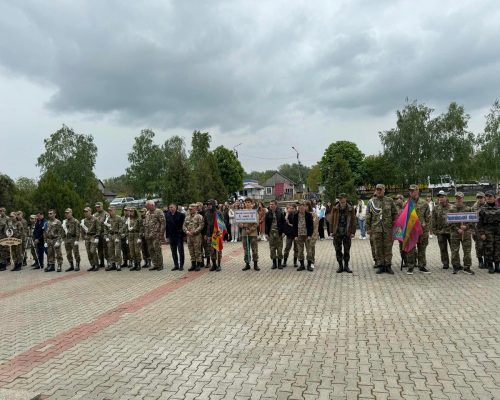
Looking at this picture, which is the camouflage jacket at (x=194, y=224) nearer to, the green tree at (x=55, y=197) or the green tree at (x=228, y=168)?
the green tree at (x=55, y=197)

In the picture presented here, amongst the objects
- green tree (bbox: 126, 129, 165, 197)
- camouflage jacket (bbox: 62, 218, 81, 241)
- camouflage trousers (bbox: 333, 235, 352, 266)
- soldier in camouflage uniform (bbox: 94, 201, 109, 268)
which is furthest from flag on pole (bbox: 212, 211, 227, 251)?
green tree (bbox: 126, 129, 165, 197)

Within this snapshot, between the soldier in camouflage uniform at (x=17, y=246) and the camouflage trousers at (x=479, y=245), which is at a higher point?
the soldier in camouflage uniform at (x=17, y=246)

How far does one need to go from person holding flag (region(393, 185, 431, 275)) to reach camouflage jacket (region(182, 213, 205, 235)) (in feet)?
17.4

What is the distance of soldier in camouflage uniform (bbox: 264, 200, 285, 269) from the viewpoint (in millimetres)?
12219

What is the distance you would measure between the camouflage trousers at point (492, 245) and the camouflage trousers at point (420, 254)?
140 cm

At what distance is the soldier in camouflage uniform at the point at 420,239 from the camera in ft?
35.6

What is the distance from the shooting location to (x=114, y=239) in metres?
13.5

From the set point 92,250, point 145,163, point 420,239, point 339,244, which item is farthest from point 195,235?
point 145,163

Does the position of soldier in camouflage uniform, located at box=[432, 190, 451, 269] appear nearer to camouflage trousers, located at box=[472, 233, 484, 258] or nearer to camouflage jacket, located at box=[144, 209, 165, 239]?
camouflage trousers, located at box=[472, 233, 484, 258]

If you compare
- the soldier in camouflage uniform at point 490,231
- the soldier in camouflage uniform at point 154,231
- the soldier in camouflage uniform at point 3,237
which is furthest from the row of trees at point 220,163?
the soldier in camouflage uniform at point 490,231

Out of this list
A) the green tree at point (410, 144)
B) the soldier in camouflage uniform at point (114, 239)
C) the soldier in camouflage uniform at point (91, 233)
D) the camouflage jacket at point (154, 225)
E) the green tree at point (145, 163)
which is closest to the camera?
the camouflage jacket at point (154, 225)

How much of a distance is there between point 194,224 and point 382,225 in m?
5.20

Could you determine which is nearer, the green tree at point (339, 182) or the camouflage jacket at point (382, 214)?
the camouflage jacket at point (382, 214)

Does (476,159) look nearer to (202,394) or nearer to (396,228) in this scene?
(396,228)
